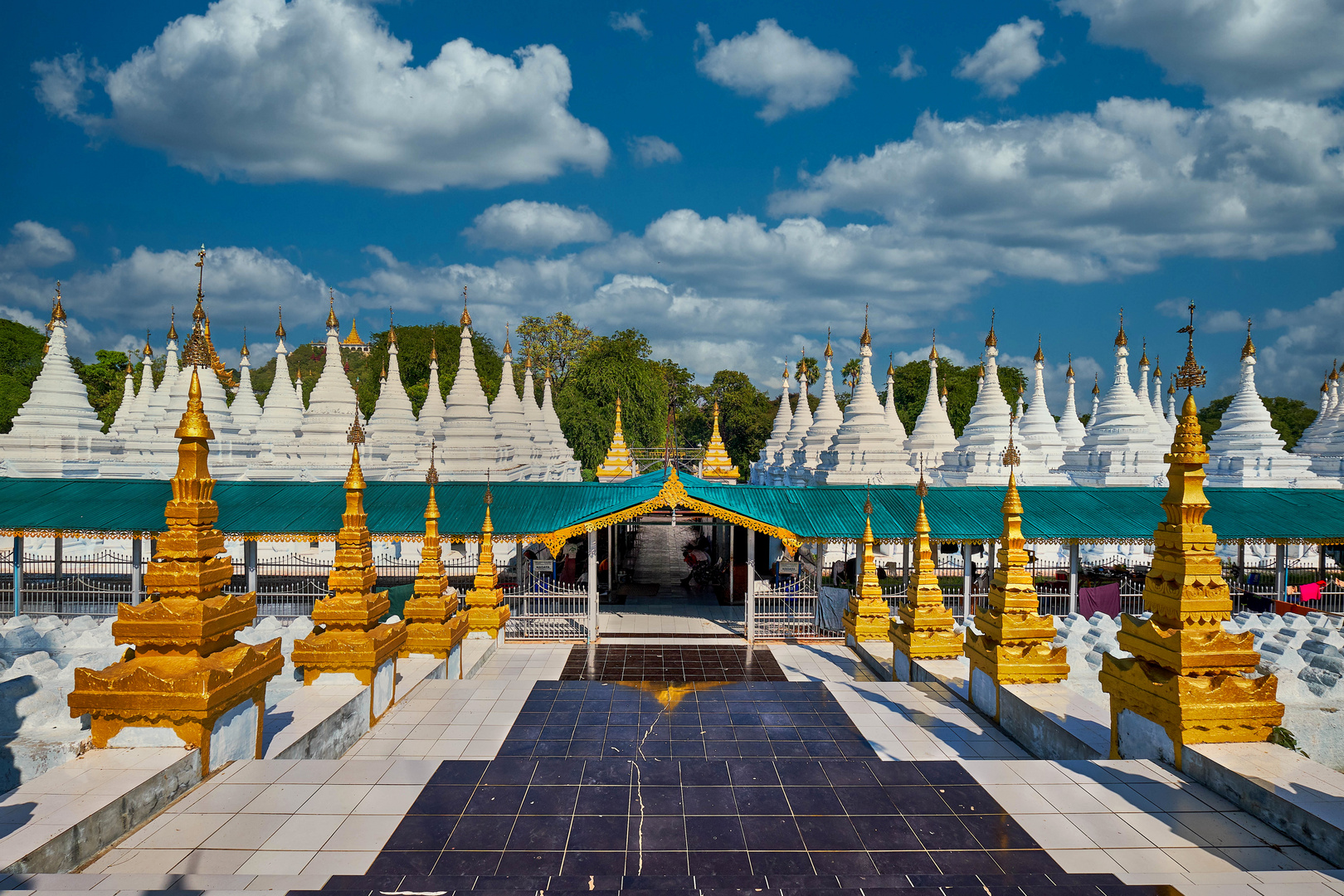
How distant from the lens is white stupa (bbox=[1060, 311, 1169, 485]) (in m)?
24.9

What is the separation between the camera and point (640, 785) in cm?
610

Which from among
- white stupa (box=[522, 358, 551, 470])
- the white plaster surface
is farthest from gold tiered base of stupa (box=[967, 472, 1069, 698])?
white stupa (box=[522, 358, 551, 470])

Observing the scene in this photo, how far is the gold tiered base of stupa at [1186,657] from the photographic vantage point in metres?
5.99

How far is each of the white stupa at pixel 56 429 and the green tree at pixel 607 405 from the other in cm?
2582

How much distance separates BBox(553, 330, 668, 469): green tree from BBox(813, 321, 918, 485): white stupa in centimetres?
2253

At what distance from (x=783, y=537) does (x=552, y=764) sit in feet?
31.2

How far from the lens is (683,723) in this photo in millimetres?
8578

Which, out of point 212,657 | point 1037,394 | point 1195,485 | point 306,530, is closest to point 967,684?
point 1195,485

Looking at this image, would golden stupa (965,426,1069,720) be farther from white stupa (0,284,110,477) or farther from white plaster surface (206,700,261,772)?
white stupa (0,284,110,477)

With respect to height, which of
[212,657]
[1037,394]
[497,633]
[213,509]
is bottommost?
[497,633]

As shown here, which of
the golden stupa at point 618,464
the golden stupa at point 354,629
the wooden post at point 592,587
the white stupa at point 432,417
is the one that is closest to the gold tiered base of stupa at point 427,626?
the golden stupa at point 354,629

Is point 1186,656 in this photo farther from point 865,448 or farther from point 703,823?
point 865,448

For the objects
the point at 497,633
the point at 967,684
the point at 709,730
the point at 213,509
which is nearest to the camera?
the point at 213,509

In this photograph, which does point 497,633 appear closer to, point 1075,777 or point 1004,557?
point 1004,557
